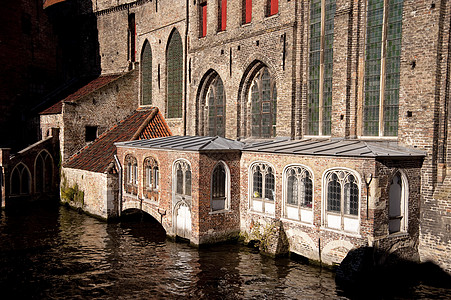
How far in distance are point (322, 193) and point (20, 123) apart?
24.6 m

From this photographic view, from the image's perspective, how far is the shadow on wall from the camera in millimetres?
11008

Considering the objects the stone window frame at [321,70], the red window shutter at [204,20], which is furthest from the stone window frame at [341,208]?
the red window shutter at [204,20]

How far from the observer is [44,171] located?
985 inches

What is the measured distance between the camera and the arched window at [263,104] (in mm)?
18484

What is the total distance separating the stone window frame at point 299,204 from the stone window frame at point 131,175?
8134 millimetres

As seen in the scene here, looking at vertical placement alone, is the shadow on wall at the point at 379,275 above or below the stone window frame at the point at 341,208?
below

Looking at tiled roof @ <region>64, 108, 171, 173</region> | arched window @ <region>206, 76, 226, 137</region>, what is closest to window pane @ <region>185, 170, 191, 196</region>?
arched window @ <region>206, 76, 226, 137</region>

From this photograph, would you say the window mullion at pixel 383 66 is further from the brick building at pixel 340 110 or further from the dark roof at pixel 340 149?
the dark roof at pixel 340 149

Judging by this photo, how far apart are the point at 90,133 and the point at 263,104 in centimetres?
1280

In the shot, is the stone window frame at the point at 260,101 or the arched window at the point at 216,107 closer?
the stone window frame at the point at 260,101

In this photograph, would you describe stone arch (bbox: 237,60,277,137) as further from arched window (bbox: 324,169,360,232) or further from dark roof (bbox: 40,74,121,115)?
dark roof (bbox: 40,74,121,115)

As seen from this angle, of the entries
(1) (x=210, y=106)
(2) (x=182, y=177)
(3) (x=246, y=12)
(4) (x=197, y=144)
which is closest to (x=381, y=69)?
(4) (x=197, y=144)

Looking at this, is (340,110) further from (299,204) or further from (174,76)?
(174,76)

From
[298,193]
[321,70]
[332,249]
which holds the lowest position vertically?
[332,249]
